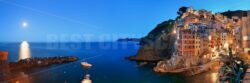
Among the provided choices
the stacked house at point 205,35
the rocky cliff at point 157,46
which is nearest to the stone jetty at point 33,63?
the rocky cliff at point 157,46

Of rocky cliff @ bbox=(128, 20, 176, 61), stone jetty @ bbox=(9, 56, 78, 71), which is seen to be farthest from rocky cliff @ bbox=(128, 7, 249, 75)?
stone jetty @ bbox=(9, 56, 78, 71)

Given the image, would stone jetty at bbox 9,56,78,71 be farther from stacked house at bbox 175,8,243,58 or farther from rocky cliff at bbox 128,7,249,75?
stacked house at bbox 175,8,243,58

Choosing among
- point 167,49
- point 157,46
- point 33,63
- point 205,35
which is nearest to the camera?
point 205,35

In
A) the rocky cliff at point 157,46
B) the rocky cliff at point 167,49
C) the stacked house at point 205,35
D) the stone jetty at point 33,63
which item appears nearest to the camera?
the rocky cliff at point 167,49

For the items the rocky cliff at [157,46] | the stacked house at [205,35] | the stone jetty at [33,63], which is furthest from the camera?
the rocky cliff at [157,46]

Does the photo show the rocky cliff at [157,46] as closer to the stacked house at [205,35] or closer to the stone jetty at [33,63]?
the stacked house at [205,35]

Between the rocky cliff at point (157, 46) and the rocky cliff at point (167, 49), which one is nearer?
the rocky cliff at point (167, 49)

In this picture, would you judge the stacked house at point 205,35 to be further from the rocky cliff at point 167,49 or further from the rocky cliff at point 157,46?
the rocky cliff at point 157,46

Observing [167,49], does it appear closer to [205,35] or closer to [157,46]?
[157,46]

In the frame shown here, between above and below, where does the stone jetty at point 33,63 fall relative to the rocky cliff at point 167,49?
below

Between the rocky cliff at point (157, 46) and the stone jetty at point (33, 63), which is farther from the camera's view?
the rocky cliff at point (157, 46)

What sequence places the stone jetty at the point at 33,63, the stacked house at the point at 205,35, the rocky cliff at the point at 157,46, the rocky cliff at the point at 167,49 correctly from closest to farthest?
the rocky cliff at the point at 167,49, the stacked house at the point at 205,35, the stone jetty at the point at 33,63, the rocky cliff at the point at 157,46

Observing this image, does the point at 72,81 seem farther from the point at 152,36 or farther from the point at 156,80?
the point at 152,36

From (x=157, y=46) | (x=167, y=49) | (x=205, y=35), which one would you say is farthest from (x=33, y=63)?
(x=205, y=35)
